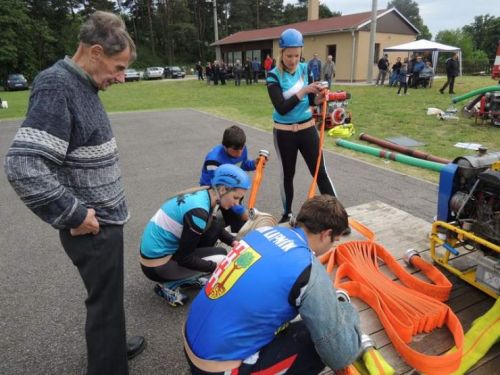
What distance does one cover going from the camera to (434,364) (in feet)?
6.46

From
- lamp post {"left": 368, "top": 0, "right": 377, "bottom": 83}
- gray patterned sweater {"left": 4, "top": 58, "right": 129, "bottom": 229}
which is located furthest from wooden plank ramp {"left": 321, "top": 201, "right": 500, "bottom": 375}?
lamp post {"left": 368, "top": 0, "right": 377, "bottom": 83}

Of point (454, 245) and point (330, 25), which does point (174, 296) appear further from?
point (330, 25)

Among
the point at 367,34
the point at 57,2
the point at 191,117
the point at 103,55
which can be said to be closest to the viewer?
the point at 103,55

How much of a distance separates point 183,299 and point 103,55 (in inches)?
74.1

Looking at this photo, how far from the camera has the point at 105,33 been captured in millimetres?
1469

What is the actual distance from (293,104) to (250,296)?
222cm

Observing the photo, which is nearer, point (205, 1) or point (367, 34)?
point (367, 34)

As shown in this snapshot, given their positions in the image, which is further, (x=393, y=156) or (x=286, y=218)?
(x=393, y=156)

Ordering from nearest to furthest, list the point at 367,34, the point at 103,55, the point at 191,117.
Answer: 1. the point at 103,55
2. the point at 191,117
3. the point at 367,34

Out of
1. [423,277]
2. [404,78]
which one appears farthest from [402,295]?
[404,78]

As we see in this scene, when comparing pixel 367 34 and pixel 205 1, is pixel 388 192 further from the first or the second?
pixel 205 1

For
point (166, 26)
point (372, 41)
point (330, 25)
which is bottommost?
point (372, 41)

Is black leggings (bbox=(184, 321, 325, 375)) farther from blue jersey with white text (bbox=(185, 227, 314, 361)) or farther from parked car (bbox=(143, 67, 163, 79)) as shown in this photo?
parked car (bbox=(143, 67, 163, 79))

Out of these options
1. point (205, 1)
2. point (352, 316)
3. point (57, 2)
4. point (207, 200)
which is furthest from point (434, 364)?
point (205, 1)
